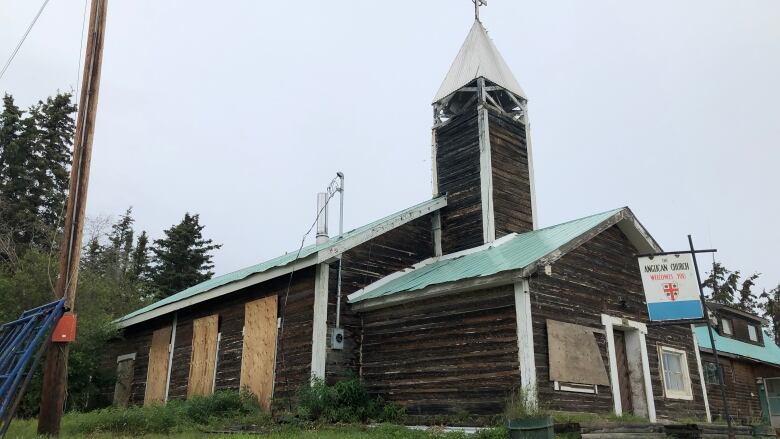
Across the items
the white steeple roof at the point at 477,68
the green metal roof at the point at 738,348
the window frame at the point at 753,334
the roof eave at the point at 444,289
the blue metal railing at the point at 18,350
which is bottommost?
the blue metal railing at the point at 18,350

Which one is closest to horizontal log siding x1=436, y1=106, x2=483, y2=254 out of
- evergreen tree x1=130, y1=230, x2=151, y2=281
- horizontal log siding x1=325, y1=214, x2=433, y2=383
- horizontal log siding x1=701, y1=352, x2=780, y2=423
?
horizontal log siding x1=325, y1=214, x2=433, y2=383

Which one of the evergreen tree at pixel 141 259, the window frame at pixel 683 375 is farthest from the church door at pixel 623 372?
the evergreen tree at pixel 141 259

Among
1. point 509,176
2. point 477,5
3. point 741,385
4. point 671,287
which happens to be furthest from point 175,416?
point 741,385

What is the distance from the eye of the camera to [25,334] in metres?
→ 9.45

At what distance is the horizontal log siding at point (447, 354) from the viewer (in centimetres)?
1203

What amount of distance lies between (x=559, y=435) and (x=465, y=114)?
439 inches

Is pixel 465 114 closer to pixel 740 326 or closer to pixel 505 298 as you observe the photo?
pixel 505 298

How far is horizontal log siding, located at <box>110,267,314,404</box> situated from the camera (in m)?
14.7

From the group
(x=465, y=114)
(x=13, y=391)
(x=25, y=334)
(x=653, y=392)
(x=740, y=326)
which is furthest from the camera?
(x=740, y=326)

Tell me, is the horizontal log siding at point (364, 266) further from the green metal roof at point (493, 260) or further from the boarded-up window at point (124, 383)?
the boarded-up window at point (124, 383)

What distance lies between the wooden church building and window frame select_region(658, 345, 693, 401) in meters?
0.05

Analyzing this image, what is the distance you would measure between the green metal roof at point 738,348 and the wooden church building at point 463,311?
11784 millimetres

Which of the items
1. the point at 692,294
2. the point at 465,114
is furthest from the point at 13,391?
the point at 465,114

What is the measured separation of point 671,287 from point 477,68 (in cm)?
1096
